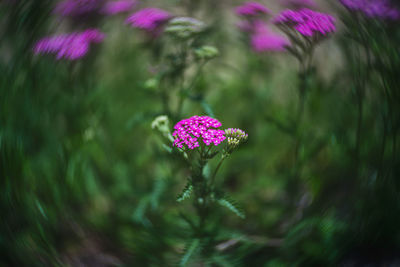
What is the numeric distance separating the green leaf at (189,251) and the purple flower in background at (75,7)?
994mm

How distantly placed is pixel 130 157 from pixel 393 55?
1.14m

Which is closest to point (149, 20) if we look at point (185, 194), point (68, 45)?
point (68, 45)

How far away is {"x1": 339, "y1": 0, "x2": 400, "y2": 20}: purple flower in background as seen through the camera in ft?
2.71

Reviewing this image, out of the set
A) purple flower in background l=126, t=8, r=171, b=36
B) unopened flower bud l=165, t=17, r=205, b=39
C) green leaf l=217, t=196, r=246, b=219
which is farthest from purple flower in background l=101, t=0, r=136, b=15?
green leaf l=217, t=196, r=246, b=219

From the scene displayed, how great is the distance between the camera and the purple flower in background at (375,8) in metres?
0.82

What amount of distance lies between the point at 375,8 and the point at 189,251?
0.98 metres

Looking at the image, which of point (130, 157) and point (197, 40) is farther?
point (130, 157)

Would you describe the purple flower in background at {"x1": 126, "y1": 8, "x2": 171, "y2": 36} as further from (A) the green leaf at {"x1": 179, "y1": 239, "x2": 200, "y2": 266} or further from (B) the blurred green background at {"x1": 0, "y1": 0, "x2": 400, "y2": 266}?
(A) the green leaf at {"x1": 179, "y1": 239, "x2": 200, "y2": 266}

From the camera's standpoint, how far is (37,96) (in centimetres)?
106

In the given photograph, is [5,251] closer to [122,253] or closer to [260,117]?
[122,253]

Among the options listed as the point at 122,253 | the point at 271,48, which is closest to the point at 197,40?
the point at 271,48

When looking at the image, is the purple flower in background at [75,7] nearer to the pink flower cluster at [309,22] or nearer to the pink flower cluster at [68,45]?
the pink flower cluster at [68,45]

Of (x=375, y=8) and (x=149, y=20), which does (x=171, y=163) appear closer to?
(x=149, y=20)

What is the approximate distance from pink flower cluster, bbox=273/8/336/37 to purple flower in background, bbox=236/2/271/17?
0.25 metres
